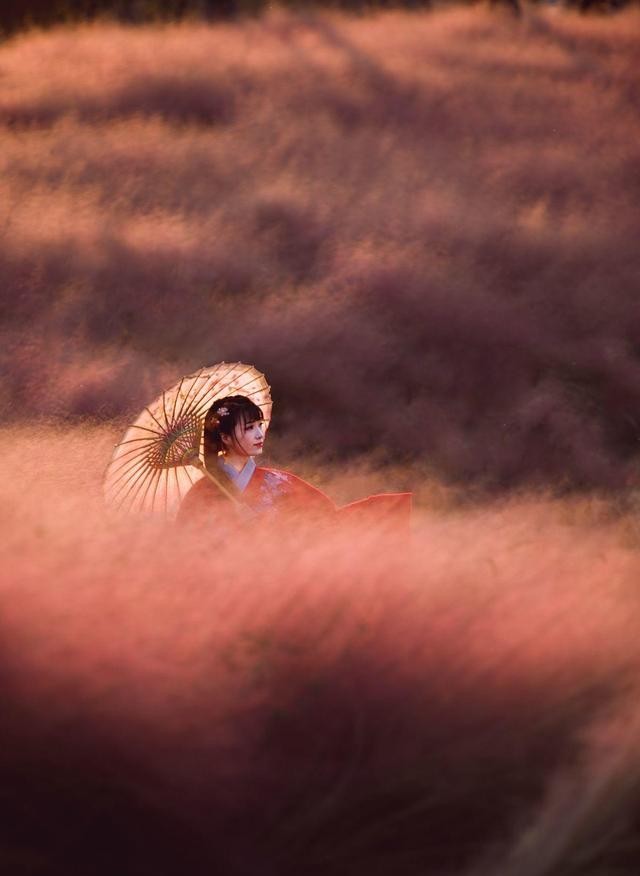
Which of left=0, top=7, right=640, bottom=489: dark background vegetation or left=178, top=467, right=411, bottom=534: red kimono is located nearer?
left=178, top=467, right=411, bottom=534: red kimono

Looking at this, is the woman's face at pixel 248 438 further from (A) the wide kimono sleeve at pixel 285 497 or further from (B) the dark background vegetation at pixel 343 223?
(B) the dark background vegetation at pixel 343 223

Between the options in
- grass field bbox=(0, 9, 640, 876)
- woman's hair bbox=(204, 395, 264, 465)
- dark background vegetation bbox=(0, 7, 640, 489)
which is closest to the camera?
grass field bbox=(0, 9, 640, 876)

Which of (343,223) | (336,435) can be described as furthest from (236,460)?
Answer: (343,223)

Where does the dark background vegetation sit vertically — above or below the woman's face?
above

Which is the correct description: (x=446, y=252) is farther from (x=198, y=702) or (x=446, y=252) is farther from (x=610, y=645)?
(x=198, y=702)

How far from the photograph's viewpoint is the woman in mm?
1715

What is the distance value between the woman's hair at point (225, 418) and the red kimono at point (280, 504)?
2.0 inches

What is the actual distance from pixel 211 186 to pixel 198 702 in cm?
86

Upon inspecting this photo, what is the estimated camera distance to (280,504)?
1732 mm

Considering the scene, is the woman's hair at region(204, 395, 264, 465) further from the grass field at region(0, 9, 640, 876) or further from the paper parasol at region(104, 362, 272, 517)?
the grass field at region(0, 9, 640, 876)

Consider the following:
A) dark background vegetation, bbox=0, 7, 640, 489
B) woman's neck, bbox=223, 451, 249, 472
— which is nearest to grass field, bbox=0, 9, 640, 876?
dark background vegetation, bbox=0, 7, 640, 489

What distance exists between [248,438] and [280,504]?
10 centimetres

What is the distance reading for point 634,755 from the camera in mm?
1602

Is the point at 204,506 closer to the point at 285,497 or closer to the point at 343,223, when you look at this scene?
the point at 285,497
